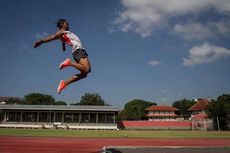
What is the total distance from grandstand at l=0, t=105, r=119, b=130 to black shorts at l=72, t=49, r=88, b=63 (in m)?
46.4

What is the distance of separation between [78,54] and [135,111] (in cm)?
9319

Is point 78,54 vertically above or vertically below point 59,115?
above

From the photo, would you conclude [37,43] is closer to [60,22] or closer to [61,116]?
[60,22]

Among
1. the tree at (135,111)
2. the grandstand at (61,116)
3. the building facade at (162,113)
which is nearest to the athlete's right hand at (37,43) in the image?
the grandstand at (61,116)

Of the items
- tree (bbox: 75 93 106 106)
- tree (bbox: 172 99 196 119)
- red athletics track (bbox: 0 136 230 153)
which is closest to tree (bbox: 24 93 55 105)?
tree (bbox: 75 93 106 106)

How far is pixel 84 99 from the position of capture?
3570 inches

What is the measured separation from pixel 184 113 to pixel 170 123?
52.6 metres

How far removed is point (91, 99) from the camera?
9006 centimetres

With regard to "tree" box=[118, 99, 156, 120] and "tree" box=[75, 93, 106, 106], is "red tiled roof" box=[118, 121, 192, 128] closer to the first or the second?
"tree" box=[118, 99, 156, 120]

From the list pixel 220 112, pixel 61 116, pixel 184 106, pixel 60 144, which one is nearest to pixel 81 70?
pixel 60 144

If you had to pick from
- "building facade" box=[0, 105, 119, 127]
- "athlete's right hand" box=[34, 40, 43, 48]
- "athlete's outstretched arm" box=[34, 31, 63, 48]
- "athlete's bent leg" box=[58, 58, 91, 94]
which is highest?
"athlete's outstretched arm" box=[34, 31, 63, 48]

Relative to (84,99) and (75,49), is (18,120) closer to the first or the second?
(84,99)

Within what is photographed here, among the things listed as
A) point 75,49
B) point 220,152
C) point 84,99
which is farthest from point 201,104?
point 75,49

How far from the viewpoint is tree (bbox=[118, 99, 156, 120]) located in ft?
285
